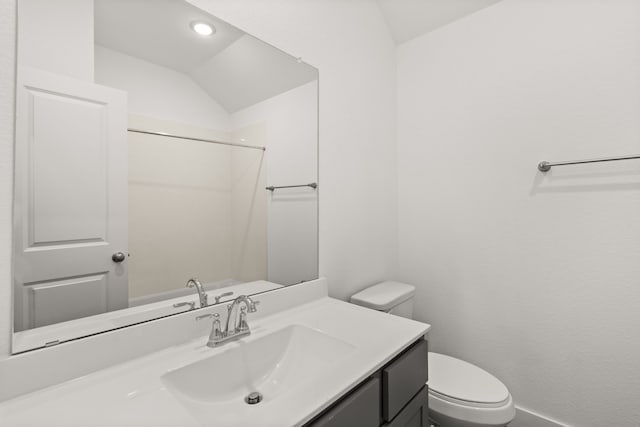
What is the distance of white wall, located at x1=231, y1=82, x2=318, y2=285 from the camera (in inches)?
48.2

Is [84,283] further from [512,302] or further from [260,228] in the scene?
[512,302]

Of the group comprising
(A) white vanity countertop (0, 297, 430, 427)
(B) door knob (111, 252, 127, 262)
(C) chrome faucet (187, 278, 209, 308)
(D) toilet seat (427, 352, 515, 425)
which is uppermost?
(B) door knob (111, 252, 127, 262)

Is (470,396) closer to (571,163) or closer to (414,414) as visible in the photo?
(414,414)

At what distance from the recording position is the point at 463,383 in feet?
4.21

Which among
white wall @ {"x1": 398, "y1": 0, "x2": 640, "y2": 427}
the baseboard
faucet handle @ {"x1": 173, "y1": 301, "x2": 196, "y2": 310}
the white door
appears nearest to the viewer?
the white door

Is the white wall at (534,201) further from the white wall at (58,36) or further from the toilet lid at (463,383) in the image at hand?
the white wall at (58,36)

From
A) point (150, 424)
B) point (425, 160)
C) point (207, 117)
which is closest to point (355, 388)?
point (150, 424)

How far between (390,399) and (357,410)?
6.7 inches

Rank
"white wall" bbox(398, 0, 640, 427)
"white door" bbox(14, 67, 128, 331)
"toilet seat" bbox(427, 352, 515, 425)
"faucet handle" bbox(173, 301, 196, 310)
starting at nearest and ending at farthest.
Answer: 1. "white door" bbox(14, 67, 128, 331)
2. "faucet handle" bbox(173, 301, 196, 310)
3. "toilet seat" bbox(427, 352, 515, 425)
4. "white wall" bbox(398, 0, 640, 427)

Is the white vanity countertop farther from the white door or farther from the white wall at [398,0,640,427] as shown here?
the white wall at [398,0,640,427]

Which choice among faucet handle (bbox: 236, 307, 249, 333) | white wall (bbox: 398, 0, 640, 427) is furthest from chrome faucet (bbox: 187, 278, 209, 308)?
white wall (bbox: 398, 0, 640, 427)

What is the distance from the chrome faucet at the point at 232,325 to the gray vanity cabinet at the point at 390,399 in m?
0.37

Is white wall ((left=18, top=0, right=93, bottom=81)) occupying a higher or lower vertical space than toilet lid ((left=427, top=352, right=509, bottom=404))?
higher

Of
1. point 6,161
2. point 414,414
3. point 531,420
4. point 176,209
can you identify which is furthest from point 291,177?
point 531,420
